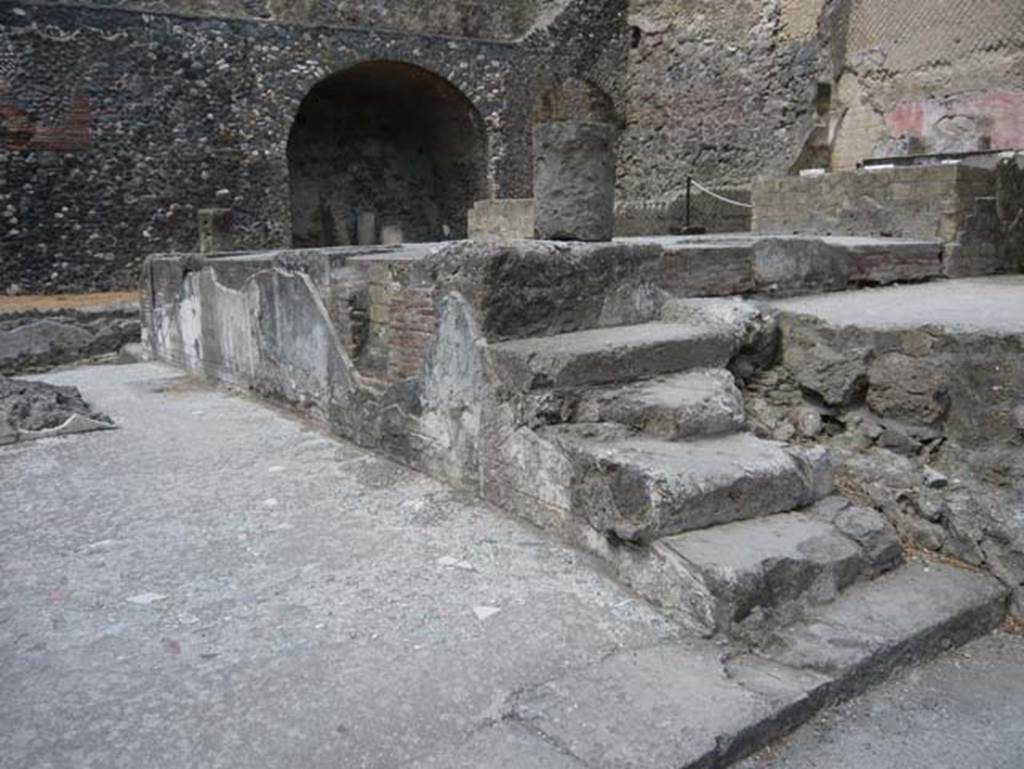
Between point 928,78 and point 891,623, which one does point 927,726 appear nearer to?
point 891,623

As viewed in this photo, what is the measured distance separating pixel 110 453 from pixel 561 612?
3.06m

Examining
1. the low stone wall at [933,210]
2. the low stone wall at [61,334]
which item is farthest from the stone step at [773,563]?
the low stone wall at [61,334]

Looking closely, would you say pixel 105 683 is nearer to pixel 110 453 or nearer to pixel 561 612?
pixel 561 612

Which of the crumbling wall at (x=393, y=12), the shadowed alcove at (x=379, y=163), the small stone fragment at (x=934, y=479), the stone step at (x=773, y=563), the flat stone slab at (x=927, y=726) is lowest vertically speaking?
the flat stone slab at (x=927, y=726)

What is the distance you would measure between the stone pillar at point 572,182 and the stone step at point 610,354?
550 mm

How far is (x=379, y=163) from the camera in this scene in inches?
739

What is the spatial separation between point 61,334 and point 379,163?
9.70 metres

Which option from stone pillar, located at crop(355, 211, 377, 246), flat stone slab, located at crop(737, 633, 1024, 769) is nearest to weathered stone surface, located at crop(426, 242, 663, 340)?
flat stone slab, located at crop(737, 633, 1024, 769)

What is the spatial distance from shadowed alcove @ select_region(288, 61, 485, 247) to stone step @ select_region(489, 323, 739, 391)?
1357 centimetres

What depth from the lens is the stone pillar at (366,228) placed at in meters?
18.2

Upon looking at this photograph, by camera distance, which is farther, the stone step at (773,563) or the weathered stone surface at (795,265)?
the weathered stone surface at (795,265)

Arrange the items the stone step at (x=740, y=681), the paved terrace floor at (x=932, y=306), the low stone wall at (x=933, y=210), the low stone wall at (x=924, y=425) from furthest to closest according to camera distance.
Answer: the low stone wall at (x=933, y=210) < the paved terrace floor at (x=932, y=306) < the low stone wall at (x=924, y=425) < the stone step at (x=740, y=681)

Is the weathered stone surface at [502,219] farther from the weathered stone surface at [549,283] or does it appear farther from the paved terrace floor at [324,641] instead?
the paved terrace floor at [324,641]

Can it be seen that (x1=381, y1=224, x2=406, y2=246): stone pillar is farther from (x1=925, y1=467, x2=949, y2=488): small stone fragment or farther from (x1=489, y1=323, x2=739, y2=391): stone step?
(x1=925, y1=467, x2=949, y2=488): small stone fragment
